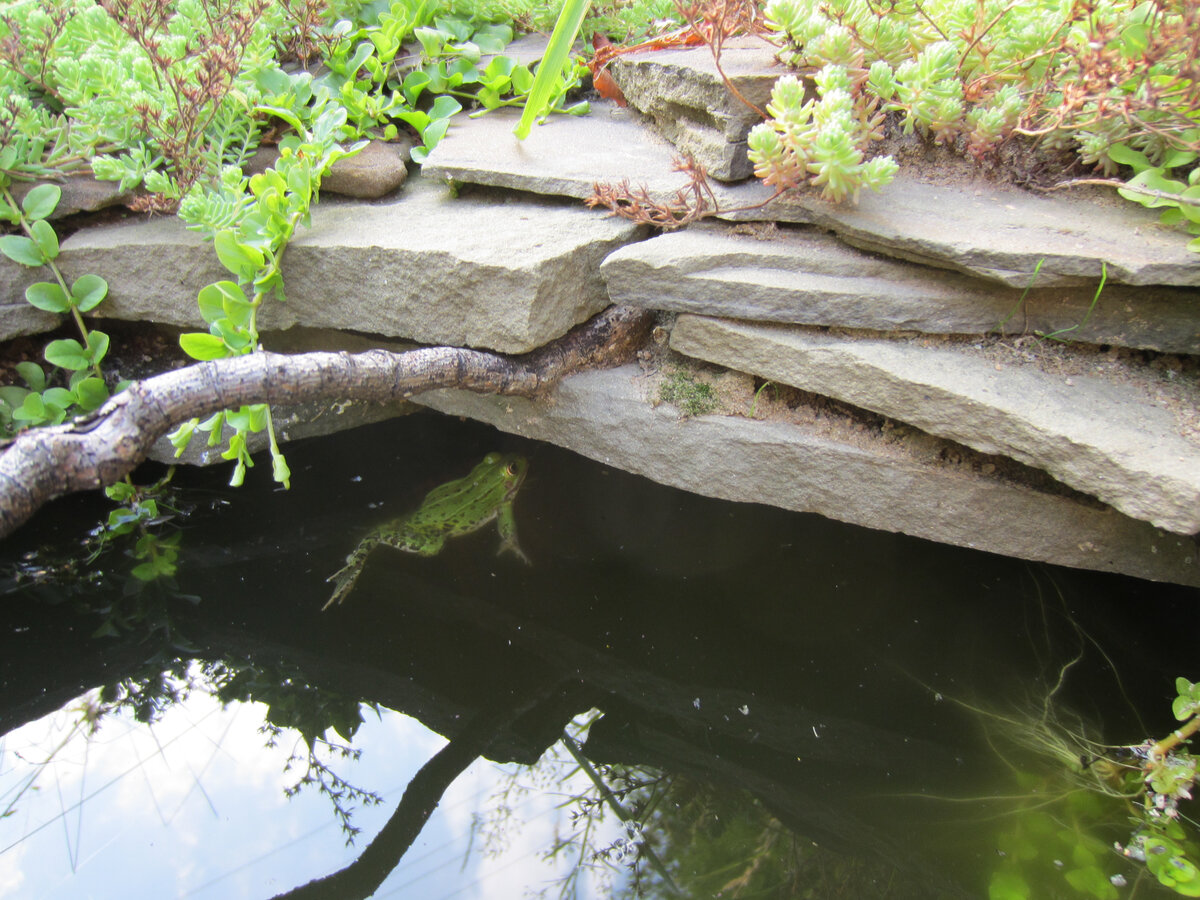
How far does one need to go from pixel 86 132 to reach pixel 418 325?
1.08 metres

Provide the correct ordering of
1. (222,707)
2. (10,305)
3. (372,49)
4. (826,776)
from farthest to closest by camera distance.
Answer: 1. (372,49)
2. (10,305)
3. (222,707)
4. (826,776)

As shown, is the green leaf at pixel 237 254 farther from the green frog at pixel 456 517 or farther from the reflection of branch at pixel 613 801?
the reflection of branch at pixel 613 801

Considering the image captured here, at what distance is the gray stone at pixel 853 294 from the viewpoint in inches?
67.1

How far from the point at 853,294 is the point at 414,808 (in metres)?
1.52

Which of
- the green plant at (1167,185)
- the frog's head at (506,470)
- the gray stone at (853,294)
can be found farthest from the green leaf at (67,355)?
the green plant at (1167,185)

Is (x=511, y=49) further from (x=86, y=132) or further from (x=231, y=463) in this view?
(x=231, y=463)

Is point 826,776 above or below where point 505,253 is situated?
below

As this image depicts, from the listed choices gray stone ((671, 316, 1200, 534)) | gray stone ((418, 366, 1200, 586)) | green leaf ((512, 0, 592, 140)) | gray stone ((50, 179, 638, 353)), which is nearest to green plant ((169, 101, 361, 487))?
gray stone ((50, 179, 638, 353))

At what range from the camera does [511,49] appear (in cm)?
Result: 290

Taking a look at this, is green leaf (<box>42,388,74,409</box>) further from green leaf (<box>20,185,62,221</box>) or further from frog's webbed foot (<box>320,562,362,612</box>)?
frog's webbed foot (<box>320,562,362,612</box>)

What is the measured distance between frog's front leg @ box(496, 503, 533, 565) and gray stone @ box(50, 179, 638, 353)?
2.27 feet

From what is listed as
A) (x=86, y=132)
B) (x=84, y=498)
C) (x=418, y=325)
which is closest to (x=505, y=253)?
(x=418, y=325)

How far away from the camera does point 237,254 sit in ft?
6.33

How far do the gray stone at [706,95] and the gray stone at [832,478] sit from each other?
64 cm
